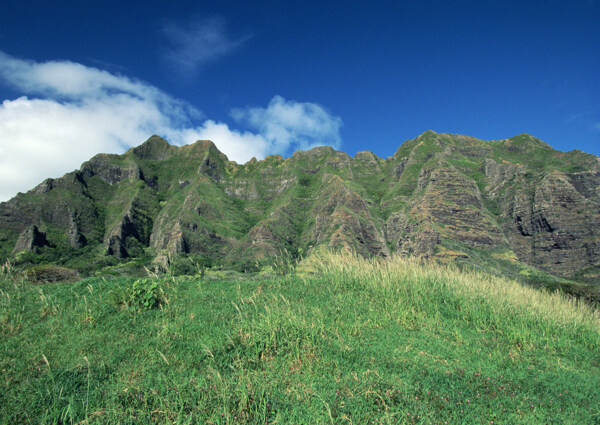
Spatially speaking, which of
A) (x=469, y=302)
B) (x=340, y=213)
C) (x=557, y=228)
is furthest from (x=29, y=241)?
(x=557, y=228)

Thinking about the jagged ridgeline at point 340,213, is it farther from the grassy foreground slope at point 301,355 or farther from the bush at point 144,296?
the grassy foreground slope at point 301,355

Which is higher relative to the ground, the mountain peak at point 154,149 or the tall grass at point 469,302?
the mountain peak at point 154,149

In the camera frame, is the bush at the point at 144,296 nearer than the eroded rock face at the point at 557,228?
Yes

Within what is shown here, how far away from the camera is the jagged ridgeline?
9031 cm

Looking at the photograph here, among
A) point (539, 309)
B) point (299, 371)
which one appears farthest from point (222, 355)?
point (539, 309)

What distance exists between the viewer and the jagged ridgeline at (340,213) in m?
90.3

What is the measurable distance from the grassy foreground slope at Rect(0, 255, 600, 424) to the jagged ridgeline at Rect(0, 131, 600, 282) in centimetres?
6544

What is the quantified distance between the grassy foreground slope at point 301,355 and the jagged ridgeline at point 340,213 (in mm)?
65436

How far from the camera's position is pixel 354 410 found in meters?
3.16

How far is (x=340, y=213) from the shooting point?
103m

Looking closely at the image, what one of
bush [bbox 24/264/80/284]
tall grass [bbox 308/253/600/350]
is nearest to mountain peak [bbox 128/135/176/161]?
bush [bbox 24/264/80/284]

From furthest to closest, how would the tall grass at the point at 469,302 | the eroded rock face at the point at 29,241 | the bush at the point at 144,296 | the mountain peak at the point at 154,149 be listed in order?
the mountain peak at the point at 154,149 → the eroded rock face at the point at 29,241 → the bush at the point at 144,296 → the tall grass at the point at 469,302

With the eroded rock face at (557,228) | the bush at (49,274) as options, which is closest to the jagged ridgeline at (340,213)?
the eroded rock face at (557,228)

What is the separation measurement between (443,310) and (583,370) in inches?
93.4
